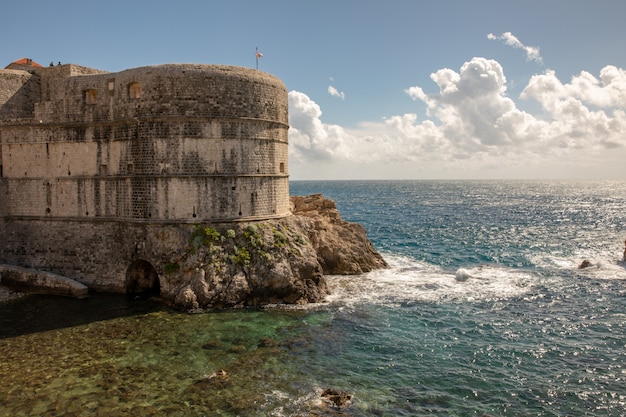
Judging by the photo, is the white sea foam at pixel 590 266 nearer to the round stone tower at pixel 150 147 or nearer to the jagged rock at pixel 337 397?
the round stone tower at pixel 150 147

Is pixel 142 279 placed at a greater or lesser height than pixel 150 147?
lesser

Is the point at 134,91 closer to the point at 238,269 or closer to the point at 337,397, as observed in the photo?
the point at 238,269

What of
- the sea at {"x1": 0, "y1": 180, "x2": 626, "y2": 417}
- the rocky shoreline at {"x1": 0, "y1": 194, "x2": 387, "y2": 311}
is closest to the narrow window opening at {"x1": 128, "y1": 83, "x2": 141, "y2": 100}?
the rocky shoreline at {"x1": 0, "y1": 194, "x2": 387, "y2": 311}

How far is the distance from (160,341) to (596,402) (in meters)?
15.0

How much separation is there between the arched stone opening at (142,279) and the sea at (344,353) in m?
1.32

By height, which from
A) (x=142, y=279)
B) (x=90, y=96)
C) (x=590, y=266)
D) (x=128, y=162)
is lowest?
(x=590, y=266)

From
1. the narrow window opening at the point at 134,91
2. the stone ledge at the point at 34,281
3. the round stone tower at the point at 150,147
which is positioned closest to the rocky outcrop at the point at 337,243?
the round stone tower at the point at 150,147

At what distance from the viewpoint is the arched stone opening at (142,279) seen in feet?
80.4

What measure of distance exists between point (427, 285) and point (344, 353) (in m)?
11.8

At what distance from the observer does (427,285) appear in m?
28.1

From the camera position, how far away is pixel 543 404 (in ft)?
47.1

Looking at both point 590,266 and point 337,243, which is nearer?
point 337,243

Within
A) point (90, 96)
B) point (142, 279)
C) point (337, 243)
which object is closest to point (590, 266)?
point (337, 243)

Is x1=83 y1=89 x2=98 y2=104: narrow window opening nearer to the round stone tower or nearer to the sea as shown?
the round stone tower
